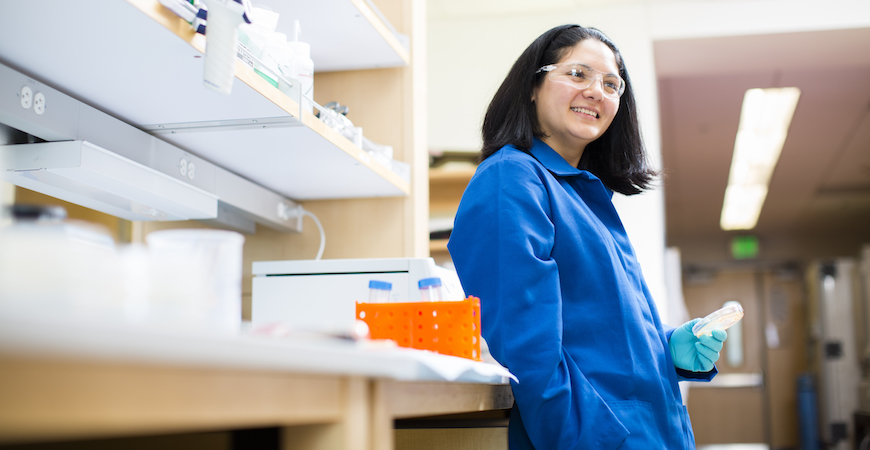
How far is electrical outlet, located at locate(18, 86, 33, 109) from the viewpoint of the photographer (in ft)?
4.07

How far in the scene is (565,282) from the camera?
125 cm

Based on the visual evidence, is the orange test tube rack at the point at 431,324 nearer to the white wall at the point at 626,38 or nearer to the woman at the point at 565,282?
the woman at the point at 565,282

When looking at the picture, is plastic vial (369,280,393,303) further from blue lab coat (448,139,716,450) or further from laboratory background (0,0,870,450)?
blue lab coat (448,139,716,450)

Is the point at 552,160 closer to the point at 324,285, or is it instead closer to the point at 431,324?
the point at 431,324

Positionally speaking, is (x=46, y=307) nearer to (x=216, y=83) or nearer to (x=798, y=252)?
(x=216, y=83)

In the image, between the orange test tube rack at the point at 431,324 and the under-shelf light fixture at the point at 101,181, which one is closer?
the orange test tube rack at the point at 431,324

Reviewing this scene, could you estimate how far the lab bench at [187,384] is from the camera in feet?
1.28

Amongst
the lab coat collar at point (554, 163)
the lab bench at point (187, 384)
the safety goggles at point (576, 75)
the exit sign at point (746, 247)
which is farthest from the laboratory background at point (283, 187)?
the exit sign at point (746, 247)

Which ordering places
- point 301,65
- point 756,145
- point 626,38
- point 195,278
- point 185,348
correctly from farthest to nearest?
point 756,145 → point 626,38 → point 301,65 → point 195,278 → point 185,348

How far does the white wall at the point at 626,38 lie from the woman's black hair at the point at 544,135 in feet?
5.56

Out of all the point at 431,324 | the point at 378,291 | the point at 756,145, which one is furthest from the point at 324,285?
the point at 756,145

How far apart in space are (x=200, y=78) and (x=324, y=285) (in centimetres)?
64

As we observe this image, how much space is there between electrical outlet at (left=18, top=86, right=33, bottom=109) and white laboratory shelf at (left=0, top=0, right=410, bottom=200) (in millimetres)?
20

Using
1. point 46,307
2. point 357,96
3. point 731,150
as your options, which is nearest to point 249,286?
point 357,96
